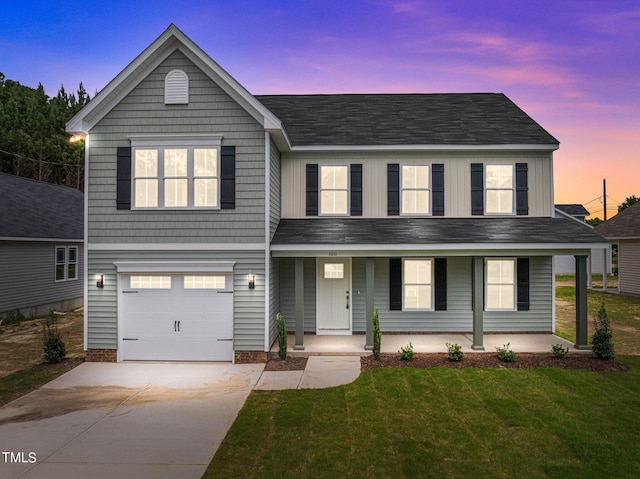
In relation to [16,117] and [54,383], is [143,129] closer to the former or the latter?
[54,383]

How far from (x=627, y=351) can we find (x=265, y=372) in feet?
33.0

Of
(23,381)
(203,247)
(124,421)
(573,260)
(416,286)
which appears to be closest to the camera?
(124,421)

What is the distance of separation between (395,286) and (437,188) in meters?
3.47

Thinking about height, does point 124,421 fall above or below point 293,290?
below

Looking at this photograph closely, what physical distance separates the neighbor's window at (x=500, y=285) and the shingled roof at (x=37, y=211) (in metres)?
18.2

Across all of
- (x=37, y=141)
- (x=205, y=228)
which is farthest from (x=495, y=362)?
(x=37, y=141)

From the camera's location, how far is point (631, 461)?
5.03 m

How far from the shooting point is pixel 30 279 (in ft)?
52.4

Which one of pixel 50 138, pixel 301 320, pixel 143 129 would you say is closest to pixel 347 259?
pixel 301 320

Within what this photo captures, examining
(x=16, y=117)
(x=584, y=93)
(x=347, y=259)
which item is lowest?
(x=347, y=259)

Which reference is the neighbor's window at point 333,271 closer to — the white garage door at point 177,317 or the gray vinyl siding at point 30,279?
the white garage door at point 177,317

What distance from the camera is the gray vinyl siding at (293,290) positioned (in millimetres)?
11883

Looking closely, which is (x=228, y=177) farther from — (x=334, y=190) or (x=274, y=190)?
(x=334, y=190)

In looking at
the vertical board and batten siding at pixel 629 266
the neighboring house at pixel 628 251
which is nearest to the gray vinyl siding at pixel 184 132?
the neighboring house at pixel 628 251
